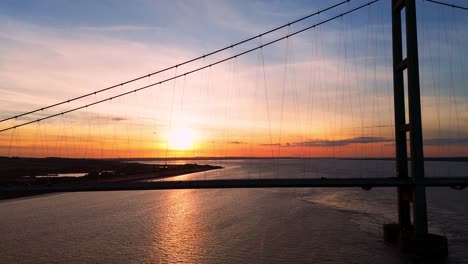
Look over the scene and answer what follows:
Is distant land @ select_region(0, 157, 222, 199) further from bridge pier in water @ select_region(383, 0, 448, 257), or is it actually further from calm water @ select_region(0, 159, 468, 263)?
bridge pier in water @ select_region(383, 0, 448, 257)

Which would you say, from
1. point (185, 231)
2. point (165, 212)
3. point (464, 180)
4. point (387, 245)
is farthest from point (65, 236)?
point (464, 180)

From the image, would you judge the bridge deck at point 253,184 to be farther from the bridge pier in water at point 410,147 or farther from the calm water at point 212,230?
the calm water at point 212,230

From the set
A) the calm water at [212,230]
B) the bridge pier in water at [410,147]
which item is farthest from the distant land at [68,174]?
the bridge pier in water at [410,147]

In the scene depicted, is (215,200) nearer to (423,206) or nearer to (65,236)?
(65,236)

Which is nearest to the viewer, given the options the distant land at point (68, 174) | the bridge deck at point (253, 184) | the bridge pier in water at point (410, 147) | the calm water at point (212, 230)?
the bridge deck at point (253, 184)

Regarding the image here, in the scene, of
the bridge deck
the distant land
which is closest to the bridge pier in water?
the bridge deck

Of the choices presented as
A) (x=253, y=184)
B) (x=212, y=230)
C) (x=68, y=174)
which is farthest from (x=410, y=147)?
→ (x=68, y=174)
